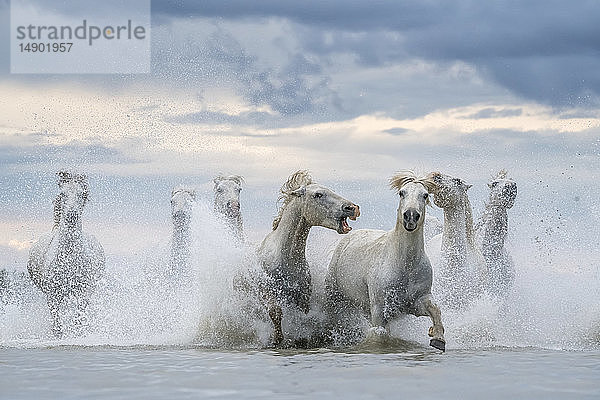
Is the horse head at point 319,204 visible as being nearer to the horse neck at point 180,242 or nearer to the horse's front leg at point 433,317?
the horse's front leg at point 433,317

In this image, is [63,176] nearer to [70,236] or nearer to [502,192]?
[70,236]

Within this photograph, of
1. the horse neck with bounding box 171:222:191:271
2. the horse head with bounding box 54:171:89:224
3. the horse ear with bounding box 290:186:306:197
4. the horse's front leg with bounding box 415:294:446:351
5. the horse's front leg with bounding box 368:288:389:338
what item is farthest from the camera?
the horse neck with bounding box 171:222:191:271

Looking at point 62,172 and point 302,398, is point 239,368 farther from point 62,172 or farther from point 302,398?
point 62,172

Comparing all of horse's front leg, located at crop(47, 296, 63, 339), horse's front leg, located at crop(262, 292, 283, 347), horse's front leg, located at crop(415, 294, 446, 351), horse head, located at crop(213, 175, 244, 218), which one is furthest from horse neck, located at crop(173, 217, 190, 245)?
horse's front leg, located at crop(415, 294, 446, 351)

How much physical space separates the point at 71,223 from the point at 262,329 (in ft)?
14.1

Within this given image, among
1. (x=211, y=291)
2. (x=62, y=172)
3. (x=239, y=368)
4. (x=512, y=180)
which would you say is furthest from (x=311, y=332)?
(x=62, y=172)

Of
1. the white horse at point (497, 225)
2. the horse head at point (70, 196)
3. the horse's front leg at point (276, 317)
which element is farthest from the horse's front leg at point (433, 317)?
the horse head at point (70, 196)

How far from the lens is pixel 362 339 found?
401 inches

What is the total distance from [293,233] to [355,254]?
739mm

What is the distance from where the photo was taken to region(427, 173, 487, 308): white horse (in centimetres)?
1086

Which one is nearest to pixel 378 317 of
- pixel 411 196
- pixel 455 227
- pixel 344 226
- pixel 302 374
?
pixel 344 226

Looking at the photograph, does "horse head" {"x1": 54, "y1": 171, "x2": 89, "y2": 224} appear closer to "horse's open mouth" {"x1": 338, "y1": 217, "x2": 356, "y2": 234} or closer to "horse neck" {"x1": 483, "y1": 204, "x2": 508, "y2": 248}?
"horse's open mouth" {"x1": 338, "y1": 217, "x2": 356, "y2": 234}

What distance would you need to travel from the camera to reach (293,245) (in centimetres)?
1015

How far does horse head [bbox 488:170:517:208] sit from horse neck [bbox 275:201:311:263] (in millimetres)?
3578
